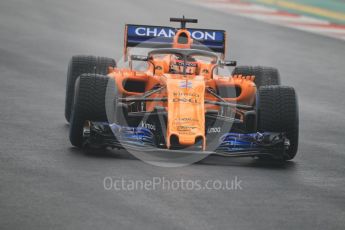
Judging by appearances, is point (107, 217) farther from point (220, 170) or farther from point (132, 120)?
point (132, 120)

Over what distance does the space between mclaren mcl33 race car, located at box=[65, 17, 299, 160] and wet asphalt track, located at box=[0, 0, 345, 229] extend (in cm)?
24

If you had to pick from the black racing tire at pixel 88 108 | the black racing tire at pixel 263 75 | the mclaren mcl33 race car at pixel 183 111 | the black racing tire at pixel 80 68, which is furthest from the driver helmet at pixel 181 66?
the black racing tire at pixel 88 108

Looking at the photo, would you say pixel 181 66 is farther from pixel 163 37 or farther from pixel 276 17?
pixel 276 17

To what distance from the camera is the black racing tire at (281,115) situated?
12.8 m

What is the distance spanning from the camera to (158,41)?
50.1ft

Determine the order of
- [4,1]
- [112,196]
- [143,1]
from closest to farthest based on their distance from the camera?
[112,196] < [4,1] < [143,1]

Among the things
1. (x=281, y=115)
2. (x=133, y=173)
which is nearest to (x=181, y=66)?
(x=281, y=115)

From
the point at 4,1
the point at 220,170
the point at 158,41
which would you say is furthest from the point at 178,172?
the point at 4,1

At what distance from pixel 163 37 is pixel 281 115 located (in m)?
3.07

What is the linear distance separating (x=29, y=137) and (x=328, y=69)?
1107 centimetres

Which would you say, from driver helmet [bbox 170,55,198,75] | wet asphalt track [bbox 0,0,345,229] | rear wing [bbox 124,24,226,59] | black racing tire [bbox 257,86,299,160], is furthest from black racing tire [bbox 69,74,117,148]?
rear wing [bbox 124,24,226,59]

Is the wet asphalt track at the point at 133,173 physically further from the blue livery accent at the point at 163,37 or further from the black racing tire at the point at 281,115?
the blue livery accent at the point at 163,37

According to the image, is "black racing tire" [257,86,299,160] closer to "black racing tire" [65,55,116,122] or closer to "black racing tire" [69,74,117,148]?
"black racing tire" [69,74,117,148]

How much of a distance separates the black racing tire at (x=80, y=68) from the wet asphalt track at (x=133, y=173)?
1.15 feet
